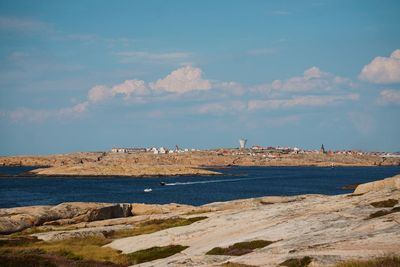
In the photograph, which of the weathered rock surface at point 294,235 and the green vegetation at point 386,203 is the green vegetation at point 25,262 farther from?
the green vegetation at point 386,203

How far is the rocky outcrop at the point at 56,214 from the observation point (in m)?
62.7

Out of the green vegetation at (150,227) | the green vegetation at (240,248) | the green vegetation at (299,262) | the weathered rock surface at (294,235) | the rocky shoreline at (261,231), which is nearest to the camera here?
the green vegetation at (299,262)

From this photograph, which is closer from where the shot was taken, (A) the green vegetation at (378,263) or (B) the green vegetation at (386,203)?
(A) the green vegetation at (378,263)

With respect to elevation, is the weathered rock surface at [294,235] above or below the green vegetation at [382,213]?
below

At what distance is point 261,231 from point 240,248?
523cm

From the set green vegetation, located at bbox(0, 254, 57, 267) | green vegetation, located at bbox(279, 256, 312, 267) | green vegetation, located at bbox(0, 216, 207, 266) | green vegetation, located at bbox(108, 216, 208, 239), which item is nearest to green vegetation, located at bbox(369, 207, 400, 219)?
green vegetation, located at bbox(279, 256, 312, 267)

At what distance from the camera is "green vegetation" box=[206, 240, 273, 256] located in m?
34.0

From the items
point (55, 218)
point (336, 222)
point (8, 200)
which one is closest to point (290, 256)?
point (336, 222)

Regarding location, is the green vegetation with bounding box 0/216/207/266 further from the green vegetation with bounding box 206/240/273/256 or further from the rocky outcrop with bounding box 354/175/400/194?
the rocky outcrop with bounding box 354/175/400/194

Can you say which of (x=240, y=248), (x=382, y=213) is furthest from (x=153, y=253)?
(x=382, y=213)

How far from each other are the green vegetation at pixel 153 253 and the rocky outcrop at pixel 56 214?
88.5 feet

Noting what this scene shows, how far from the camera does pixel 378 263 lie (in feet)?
73.6

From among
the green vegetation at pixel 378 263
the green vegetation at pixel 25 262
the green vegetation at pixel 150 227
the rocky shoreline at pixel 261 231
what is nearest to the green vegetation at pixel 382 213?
the rocky shoreline at pixel 261 231

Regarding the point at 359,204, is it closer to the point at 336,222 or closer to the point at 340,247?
the point at 336,222
